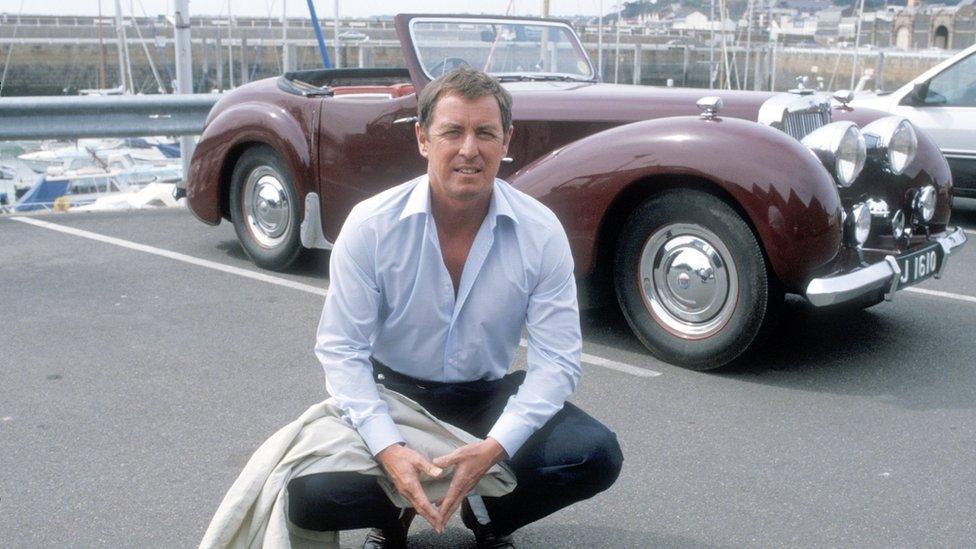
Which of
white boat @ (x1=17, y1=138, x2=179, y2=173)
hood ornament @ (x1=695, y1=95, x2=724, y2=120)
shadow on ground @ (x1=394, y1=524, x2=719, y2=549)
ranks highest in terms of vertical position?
hood ornament @ (x1=695, y1=95, x2=724, y2=120)

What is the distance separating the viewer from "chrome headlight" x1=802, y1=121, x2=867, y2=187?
502 cm

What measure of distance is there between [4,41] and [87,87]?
15.0ft

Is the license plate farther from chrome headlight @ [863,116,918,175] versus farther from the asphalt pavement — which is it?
chrome headlight @ [863,116,918,175]

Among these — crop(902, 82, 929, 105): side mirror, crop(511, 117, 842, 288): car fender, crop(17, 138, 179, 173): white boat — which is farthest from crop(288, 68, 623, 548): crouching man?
crop(17, 138, 179, 173): white boat

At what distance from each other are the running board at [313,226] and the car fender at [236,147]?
0.08 m

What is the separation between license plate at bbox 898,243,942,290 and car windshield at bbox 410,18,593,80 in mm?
2524

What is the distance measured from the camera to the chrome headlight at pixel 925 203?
543 cm

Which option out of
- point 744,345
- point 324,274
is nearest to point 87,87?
point 324,274

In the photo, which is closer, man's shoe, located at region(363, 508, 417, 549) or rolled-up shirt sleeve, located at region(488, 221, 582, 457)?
rolled-up shirt sleeve, located at region(488, 221, 582, 457)

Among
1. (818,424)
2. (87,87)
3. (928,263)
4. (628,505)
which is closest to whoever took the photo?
(628,505)

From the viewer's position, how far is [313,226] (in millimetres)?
6422

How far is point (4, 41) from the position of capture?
46.5m

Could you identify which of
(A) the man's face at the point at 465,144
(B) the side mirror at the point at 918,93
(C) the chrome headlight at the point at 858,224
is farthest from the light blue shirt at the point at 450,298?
(B) the side mirror at the point at 918,93

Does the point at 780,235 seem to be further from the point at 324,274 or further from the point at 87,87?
the point at 87,87
